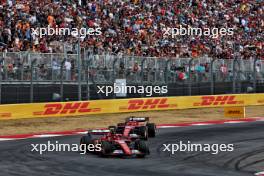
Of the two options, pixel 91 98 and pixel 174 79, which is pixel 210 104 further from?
pixel 91 98

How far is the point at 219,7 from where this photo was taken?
42812 millimetres

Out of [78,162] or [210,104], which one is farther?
[210,104]

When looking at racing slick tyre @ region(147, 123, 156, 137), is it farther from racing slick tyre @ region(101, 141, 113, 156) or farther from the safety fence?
the safety fence

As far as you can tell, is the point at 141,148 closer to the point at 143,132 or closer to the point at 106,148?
the point at 106,148

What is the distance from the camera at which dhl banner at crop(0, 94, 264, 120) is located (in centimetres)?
2270

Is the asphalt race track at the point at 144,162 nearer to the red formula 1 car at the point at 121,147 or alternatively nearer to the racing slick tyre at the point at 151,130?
the red formula 1 car at the point at 121,147

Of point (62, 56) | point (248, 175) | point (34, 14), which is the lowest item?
point (248, 175)

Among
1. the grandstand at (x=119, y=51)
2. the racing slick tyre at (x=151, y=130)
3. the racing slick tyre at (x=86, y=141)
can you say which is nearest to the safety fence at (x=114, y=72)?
the grandstand at (x=119, y=51)

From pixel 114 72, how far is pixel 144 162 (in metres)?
13.5

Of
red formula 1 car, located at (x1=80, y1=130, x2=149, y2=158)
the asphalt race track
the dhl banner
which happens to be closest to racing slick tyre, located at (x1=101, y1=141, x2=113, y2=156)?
red formula 1 car, located at (x1=80, y1=130, x2=149, y2=158)

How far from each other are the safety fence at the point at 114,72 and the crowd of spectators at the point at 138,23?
249 cm

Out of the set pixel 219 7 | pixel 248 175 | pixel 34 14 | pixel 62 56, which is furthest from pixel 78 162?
pixel 219 7

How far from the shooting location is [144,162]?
1295cm

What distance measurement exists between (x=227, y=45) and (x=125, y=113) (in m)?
14.6
